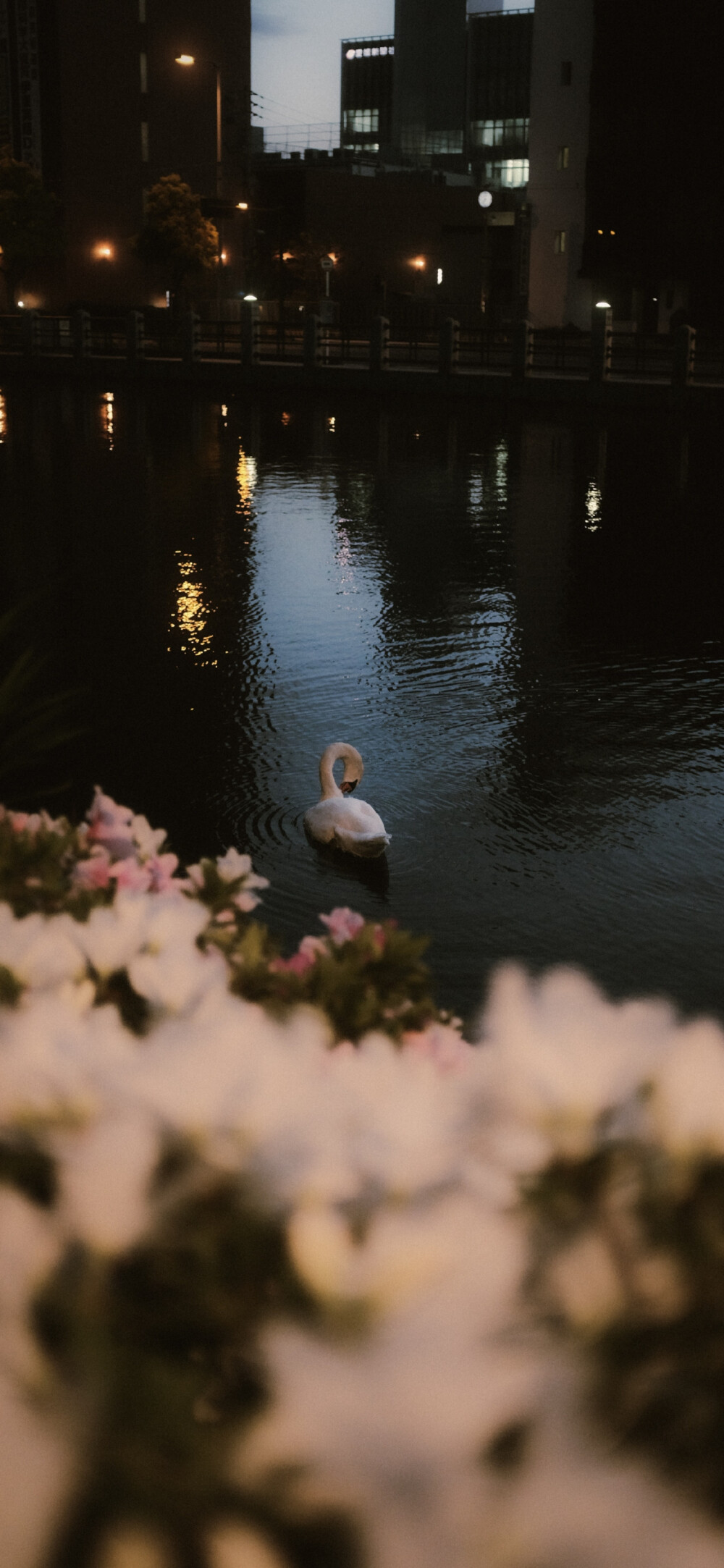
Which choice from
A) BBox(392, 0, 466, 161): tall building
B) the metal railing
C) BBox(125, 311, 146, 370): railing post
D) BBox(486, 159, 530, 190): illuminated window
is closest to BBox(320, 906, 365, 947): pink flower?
the metal railing

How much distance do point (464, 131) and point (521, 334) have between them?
337ft

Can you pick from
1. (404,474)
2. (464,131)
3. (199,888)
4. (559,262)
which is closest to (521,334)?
(404,474)

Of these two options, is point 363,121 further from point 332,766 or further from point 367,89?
point 332,766

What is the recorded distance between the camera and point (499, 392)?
34.3 m

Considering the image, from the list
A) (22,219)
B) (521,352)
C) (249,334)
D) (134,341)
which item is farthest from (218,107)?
(521,352)

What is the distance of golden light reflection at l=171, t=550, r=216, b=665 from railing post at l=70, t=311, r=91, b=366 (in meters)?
32.3

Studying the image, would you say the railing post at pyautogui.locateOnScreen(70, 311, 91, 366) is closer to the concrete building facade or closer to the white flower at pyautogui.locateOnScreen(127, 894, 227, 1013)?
the concrete building facade

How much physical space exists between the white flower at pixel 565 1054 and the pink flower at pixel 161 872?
0.91 meters

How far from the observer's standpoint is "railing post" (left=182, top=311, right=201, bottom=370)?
3984 cm

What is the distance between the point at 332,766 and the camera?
20.4ft

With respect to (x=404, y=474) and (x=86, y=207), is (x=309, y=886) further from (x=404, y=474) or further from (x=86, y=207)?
(x=86, y=207)

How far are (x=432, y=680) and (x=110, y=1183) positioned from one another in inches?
303

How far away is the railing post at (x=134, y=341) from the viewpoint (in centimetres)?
4147

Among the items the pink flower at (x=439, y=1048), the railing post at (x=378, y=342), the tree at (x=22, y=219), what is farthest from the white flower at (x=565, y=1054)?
the tree at (x=22, y=219)
